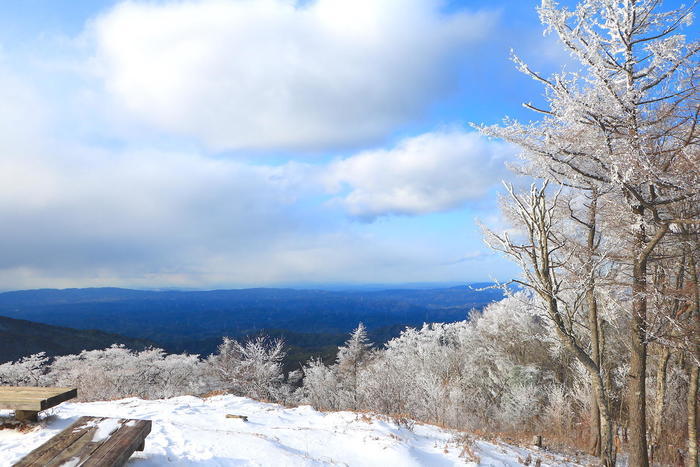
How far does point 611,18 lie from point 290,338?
130436 mm

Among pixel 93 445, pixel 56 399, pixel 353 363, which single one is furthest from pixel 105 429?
pixel 353 363

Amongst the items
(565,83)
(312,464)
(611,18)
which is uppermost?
(611,18)

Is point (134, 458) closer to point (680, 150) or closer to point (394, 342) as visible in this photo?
point (680, 150)

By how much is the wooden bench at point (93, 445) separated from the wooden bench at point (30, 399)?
0.82 m

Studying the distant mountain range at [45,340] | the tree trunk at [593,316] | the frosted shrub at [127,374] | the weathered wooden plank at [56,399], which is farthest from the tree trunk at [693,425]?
the distant mountain range at [45,340]

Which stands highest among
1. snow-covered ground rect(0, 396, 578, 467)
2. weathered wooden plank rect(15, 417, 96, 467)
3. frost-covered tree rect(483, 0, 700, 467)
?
frost-covered tree rect(483, 0, 700, 467)

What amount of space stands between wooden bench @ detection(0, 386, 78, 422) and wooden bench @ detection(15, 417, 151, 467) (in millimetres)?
819

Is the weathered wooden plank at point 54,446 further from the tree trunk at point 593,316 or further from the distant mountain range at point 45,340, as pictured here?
the distant mountain range at point 45,340

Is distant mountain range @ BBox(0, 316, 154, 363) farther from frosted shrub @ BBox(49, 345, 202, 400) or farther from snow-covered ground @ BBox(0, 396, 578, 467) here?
snow-covered ground @ BBox(0, 396, 578, 467)

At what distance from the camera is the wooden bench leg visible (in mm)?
5406

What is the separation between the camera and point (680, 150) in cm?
562

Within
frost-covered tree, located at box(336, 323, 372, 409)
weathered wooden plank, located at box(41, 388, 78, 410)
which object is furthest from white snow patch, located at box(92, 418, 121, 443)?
frost-covered tree, located at box(336, 323, 372, 409)

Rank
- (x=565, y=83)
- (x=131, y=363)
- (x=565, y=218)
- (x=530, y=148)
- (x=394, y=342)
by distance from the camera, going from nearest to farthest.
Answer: (x=565, y=83), (x=530, y=148), (x=565, y=218), (x=131, y=363), (x=394, y=342)

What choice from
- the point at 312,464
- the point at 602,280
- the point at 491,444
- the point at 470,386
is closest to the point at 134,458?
the point at 312,464
